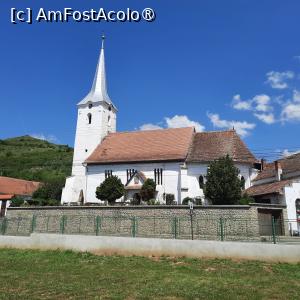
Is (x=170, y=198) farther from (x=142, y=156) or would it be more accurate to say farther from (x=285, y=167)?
(x=285, y=167)

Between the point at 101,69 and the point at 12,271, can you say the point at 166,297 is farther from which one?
the point at 101,69

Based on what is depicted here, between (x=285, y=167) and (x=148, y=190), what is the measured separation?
14.4 meters

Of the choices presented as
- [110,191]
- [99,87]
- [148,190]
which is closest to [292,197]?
[148,190]

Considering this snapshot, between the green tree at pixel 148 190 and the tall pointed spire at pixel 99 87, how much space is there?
675 inches

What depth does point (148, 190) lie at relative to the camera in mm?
35688

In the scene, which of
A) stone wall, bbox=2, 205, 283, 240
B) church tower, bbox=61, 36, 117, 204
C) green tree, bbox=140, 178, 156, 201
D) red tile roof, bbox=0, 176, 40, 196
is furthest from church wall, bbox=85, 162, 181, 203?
red tile roof, bbox=0, 176, 40, 196

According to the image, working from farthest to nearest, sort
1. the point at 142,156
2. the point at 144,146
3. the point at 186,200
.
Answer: the point at 144,146 → the point at 142,156 → the point at 186,200

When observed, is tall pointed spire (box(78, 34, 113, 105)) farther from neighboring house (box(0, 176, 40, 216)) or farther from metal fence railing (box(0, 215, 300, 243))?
metal fence railing (box(0, 215, 300, 243))

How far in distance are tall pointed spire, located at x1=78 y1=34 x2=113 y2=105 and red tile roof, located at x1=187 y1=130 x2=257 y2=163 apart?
15621 mm

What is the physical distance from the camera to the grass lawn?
10938 mm

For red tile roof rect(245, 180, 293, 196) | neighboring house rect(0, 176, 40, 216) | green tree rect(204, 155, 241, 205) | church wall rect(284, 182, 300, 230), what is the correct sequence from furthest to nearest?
neighboring house rect(0, 176, 40, 216) < red tile roof rect(245, 180, 293, 196) < green tree rect(204, 155, 241, 205) < church wall rect(284, 182, 300, 230)

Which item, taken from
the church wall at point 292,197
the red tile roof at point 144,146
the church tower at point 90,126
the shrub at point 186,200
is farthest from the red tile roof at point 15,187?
the church wall at point 292,197

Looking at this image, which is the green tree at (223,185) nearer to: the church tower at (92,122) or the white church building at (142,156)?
the white church building at (142,156)

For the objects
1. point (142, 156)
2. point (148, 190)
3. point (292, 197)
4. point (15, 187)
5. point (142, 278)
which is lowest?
point (142, 278)
